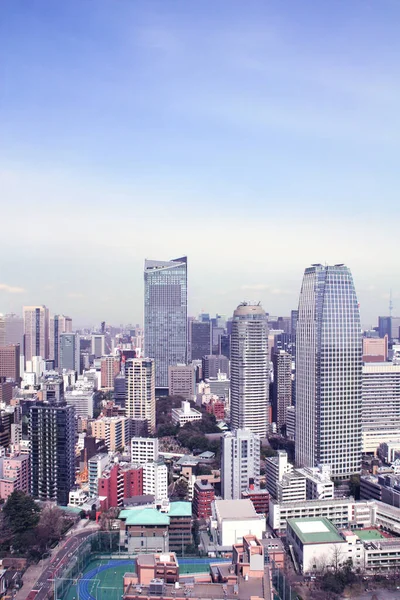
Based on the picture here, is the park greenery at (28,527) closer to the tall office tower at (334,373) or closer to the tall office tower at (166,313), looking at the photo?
the tall office tower at (334,373)

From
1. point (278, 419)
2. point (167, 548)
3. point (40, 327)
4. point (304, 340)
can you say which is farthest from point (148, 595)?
point (40, 327)

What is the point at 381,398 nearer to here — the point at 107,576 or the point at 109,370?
the point at 107,576

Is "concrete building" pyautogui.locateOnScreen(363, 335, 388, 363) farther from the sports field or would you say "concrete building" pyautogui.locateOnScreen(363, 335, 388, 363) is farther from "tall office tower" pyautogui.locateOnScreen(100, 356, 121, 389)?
the sports field

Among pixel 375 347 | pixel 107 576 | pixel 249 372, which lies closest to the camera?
pixel 107 576

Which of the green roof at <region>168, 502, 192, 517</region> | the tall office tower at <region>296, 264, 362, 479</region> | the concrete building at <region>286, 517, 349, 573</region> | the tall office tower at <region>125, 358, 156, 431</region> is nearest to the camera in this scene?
the concrete building at <region>286, 517, 349, 573</region>

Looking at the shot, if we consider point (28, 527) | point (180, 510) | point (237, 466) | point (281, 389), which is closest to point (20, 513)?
point (28, 527)

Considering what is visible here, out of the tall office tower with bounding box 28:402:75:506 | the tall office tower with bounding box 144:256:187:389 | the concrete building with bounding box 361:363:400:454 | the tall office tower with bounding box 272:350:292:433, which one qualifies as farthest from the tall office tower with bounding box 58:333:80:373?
the tall office tower with bounding box 28:402:75:506

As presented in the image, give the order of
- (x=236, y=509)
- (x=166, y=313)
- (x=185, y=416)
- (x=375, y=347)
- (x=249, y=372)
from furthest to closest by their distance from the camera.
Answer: (x=166, y=313)
(x=375, y=347)
(x=185, y=416)
(x=249, y=372)
(x=236, y=509)
